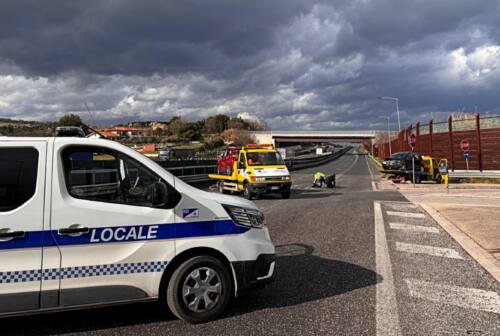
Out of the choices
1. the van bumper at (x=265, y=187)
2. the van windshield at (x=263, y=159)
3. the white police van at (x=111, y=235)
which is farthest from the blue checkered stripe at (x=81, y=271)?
the van windshield at (x=263, y=159)

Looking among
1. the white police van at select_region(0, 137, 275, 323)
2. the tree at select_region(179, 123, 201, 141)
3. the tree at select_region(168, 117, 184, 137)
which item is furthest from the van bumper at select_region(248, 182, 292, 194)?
the tree at select_region(168, 117, 184, 137)

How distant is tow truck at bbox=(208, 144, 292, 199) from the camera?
61.8 feet

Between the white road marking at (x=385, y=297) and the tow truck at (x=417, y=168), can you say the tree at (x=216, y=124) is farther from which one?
the white road marking at (x=385, y=297)

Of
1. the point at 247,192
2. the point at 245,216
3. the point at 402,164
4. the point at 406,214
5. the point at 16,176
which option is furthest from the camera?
the point at 402,164

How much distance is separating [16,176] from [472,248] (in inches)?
297

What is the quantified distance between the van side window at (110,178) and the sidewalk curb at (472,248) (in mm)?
4944

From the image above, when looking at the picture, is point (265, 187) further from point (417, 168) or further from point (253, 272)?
point (417, 168)

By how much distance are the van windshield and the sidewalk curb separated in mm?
8532

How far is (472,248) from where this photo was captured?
8.28 metres

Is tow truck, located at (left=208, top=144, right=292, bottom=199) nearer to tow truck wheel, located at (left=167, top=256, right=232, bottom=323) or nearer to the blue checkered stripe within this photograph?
tow truck wheel, located at (left=167, top=256, right=232, bottom=323)

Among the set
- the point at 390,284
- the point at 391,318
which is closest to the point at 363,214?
the point at 390,284

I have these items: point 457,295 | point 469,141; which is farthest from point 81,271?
point 469,141

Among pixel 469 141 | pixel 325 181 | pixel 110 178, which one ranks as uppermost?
pixel 469 141

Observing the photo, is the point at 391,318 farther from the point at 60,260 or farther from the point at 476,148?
the point at 476,148
